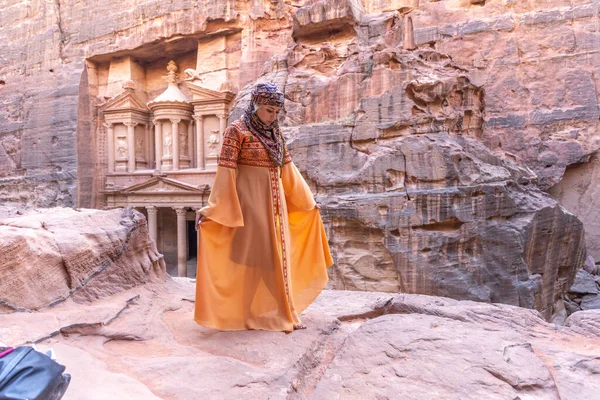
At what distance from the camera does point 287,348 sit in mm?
2664

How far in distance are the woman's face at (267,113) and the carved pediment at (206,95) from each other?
1531 centimetres

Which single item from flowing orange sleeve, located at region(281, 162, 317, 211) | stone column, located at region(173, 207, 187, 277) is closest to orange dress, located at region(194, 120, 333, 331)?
flowing orange sleeve, located at region(281, 162, 317, 211)

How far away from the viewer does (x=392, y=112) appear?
34.5 feet

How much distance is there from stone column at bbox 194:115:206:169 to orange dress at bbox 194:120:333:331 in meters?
15.8

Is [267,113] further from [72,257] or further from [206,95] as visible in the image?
[206,95]

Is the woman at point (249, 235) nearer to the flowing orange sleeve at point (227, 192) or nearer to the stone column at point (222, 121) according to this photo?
the flowing orange sleeve at point (227, 192)

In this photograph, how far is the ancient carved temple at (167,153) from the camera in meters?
17.7

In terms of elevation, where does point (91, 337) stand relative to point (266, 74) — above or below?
below

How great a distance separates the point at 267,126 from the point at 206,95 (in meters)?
15.9

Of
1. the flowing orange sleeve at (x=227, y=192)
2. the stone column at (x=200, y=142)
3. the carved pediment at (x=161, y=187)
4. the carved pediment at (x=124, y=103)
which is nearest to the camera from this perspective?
the flowing orange sleeve at (x=227, y=192)

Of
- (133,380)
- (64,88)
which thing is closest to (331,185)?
(133,380)

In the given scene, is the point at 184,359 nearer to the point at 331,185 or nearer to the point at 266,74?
the point at 331,185

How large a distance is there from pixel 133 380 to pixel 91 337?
81 cm

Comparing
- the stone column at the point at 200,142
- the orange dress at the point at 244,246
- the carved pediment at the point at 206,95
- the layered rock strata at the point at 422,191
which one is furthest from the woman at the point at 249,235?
the stone column at the point at 200,142
